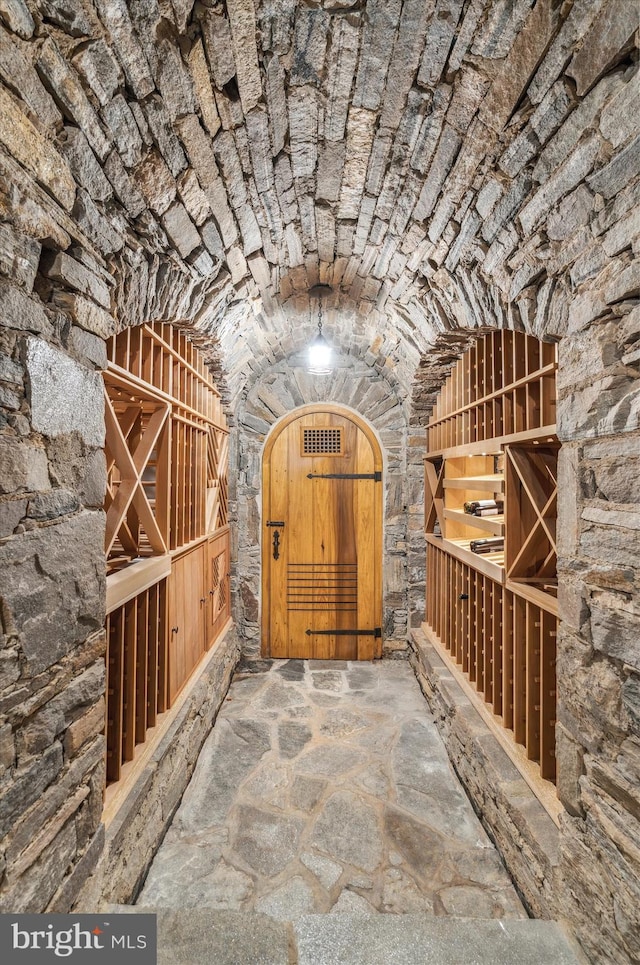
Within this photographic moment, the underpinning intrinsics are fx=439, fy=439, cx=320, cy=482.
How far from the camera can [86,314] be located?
126 cm

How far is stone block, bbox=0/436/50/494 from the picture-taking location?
39.2 inches

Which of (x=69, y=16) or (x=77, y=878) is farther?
(x=77, y=878)

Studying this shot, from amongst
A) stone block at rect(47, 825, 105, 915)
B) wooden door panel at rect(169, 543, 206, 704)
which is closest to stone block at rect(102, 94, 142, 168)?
wooden door panel at rect(169, 543, 206, 704)

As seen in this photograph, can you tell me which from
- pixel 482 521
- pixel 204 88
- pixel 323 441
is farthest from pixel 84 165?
pixel 323 441

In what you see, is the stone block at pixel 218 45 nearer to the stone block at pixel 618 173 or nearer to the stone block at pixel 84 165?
the stone block at pixel 84 165

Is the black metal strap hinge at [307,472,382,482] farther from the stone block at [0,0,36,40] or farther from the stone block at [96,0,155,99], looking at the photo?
the stone block at [0,0,36,40]

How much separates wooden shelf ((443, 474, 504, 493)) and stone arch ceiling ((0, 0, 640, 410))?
0.81 metres

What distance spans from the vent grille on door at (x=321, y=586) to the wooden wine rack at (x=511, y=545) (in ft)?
3.51

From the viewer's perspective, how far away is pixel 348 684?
3395mm

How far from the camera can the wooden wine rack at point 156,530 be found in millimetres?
1791

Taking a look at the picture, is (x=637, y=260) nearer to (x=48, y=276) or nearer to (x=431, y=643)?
(x=48, y=276)

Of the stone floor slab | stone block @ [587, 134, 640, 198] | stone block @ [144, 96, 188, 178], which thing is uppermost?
stone block @ [144, 96, 188, 178]

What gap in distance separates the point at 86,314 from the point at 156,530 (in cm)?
117

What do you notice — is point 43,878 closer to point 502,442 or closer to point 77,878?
point 77,878
